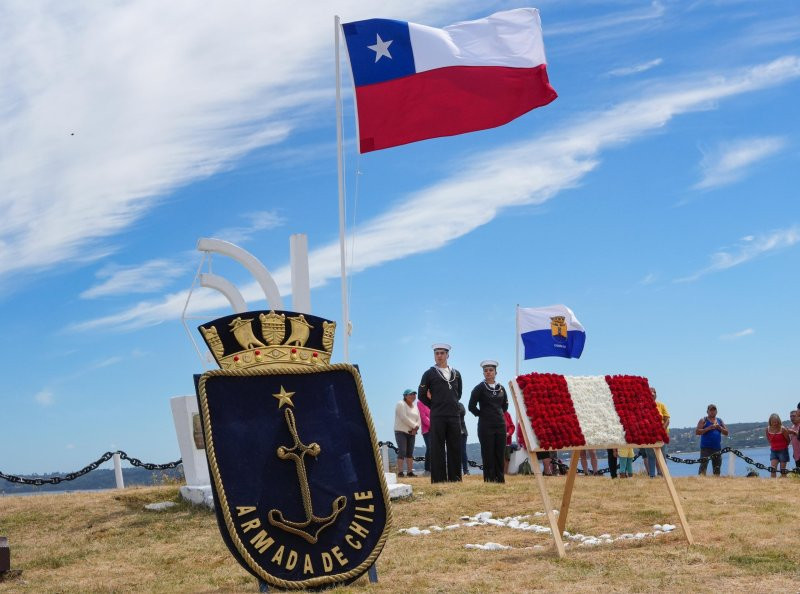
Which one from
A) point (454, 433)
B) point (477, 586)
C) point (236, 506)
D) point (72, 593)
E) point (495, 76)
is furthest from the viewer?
point (454, 433)

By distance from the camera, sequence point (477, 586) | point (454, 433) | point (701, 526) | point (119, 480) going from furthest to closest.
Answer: point (119, 480)
point (454, 433)
point (701, 526)
point (477, 586)

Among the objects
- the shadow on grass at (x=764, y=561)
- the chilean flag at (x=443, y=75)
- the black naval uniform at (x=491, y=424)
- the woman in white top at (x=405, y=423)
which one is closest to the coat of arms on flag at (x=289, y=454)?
the shadow on grass at (x=764, y=561)

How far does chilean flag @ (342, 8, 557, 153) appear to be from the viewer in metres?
12.5

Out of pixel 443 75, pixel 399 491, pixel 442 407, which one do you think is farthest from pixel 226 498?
pixel 442 407

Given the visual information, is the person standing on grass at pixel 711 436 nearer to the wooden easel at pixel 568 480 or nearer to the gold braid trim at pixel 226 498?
the wooden easel at pixel 568 480

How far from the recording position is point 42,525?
13.1 metres

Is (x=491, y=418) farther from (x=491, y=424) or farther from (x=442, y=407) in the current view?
(x=442, y=407)

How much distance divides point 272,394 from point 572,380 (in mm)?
3490

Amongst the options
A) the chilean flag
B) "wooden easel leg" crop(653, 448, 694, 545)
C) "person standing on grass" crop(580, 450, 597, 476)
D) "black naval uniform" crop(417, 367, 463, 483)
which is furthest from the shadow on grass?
"person standing on grass" crop(580, 450, 597, 476)

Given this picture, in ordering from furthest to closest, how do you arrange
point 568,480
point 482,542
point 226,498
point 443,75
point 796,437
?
point 796,437 → point 443,75 → point 482,542 → point 568,480 → point 226,498

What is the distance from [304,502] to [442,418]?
8225mm

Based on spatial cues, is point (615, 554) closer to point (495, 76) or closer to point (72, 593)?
point (72, 593)

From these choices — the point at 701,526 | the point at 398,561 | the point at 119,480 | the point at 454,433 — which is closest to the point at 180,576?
the point at 398,561

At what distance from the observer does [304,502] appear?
23.9 feet
